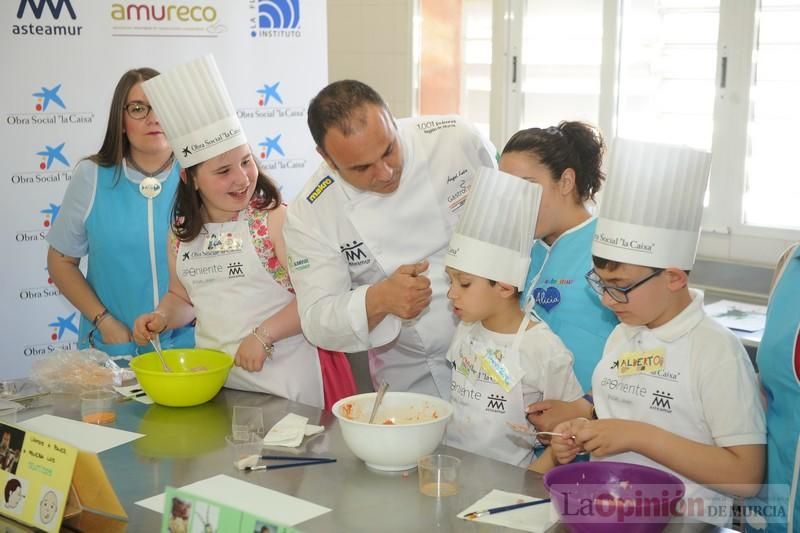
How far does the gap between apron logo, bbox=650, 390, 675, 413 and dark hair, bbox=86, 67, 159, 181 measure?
195cm

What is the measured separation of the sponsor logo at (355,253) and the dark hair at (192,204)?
0.76 ft

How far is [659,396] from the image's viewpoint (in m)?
1.73

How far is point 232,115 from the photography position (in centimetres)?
238

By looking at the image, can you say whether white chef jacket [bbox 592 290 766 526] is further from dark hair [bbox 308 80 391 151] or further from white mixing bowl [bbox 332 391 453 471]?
dark hair [bbox 308 80 391 151]

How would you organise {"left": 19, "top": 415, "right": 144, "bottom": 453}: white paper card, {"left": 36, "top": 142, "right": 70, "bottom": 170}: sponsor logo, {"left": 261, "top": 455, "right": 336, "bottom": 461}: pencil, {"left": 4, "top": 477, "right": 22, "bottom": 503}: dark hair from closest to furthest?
{"left": 4, "top": 477, "right": 22, "bottom": 503}: dark hair, {"left": 261, "top": 455, "right": 336, "bottom": 461}: pencil, {"left": 19, "top": 415, "right": 144, "bottom": 453}: white paper card, {"left": 36, "top": 142, "right": 70, "bottom": 170}: sponsor logo

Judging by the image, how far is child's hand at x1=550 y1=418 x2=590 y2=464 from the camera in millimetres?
1656

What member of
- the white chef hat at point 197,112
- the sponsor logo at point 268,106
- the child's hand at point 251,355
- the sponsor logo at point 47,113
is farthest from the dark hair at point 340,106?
the sponsor logo at point 268,106

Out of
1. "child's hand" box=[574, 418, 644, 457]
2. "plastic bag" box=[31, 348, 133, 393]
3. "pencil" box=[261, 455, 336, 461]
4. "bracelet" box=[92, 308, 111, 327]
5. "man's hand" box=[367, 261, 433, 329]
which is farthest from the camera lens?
"bracelet" box=[92, 308, 111, 327]

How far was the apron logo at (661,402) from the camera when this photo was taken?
5.62 ft

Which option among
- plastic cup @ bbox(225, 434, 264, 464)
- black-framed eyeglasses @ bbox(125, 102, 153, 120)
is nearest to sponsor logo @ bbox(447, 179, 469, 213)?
plastic cup @ bbox(225, 434, 264, 464)

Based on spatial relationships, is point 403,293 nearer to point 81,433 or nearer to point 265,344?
point 265,344

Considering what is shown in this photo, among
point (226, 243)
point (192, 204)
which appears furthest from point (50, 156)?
point (226, 243)

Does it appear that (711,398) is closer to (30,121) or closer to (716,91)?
(716,91)

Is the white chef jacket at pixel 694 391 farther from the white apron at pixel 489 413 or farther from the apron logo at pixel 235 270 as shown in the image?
the apron logo at pixel 235 270
